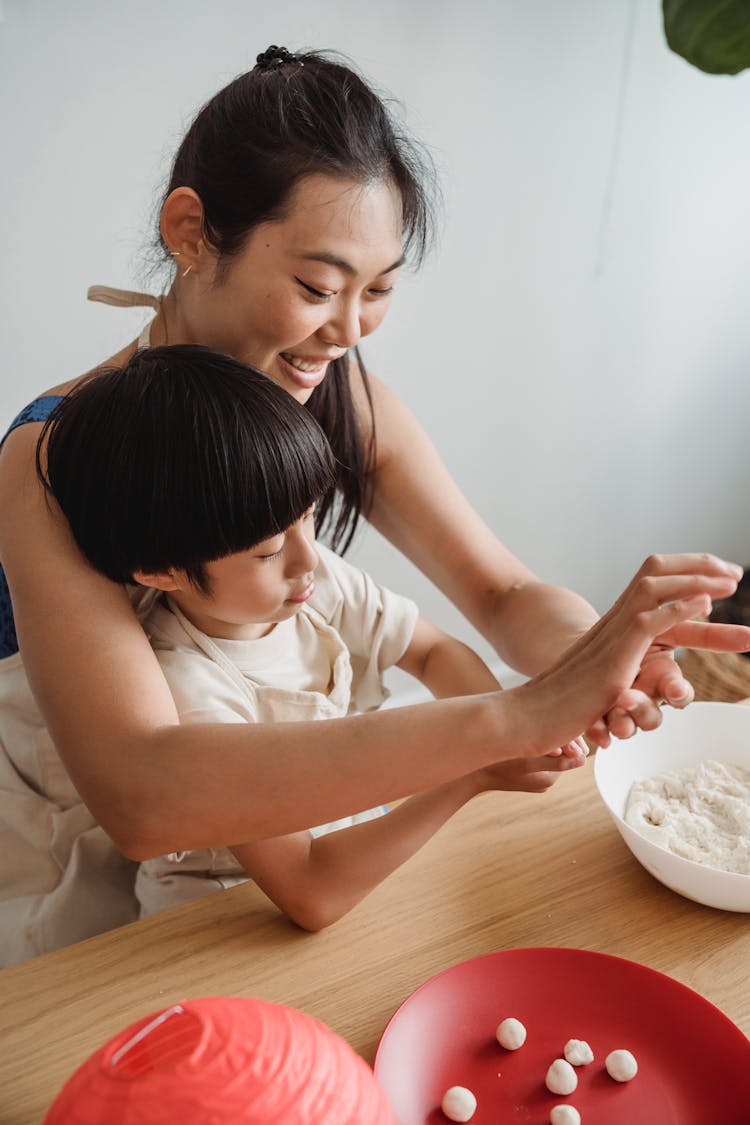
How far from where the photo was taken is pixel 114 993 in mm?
859

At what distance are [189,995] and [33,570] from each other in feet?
1.31

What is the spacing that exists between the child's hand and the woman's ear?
63 cm

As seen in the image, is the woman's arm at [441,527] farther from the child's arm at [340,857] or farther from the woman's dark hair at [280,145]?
the child's arm at [340,857]

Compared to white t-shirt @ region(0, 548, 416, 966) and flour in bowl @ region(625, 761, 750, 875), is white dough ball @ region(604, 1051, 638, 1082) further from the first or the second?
white t-shirt @ region(0, 548, 416, 966)

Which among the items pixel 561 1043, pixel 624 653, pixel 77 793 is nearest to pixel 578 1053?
pixel 561 1043

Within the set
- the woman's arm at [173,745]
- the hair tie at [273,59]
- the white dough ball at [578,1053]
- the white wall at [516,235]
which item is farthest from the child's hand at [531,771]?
the white wall at [516,235]

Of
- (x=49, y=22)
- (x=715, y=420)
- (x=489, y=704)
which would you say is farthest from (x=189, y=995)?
(x=715, y=420)

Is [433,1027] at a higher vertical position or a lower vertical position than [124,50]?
lower

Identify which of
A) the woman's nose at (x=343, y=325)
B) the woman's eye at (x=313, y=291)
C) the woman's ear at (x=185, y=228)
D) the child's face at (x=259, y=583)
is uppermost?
the woman's ear at (x=185, y=228)

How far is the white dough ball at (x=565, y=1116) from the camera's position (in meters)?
0.74

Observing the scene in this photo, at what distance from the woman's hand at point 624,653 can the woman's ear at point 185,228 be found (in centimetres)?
60

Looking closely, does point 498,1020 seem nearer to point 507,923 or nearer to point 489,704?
point 507,923

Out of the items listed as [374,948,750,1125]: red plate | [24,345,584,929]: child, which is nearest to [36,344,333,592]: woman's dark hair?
[24,345,584,929]: child

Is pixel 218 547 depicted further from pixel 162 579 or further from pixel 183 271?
pixel 183 271
